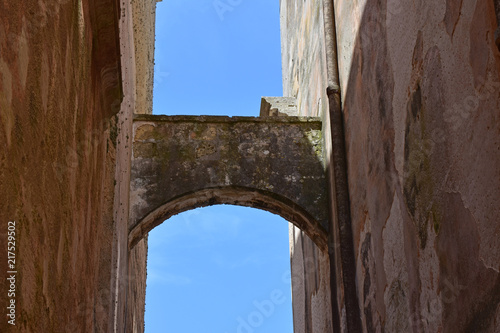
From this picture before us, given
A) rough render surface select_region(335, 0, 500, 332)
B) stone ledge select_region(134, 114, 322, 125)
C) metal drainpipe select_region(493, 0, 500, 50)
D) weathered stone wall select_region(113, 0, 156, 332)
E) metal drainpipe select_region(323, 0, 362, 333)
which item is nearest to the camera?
metal drainpipe select_region(493, 0, 500, 50)

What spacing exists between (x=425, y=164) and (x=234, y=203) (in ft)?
10.5

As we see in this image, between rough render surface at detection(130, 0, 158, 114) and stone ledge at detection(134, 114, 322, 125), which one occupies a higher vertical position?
rough render surface at detection(130, 0, 158, 114)

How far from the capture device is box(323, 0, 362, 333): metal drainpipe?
5.85 meters

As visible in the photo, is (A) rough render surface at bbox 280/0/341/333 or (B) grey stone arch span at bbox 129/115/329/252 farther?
(A) rough render surface at bbox 280/0/341/333

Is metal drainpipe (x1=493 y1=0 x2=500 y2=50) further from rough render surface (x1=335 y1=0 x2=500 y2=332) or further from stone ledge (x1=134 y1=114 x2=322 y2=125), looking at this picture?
stone ledge (x1=134 y1=114 x2=322 y2=125)

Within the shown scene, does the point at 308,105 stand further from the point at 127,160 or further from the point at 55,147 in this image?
the point at 55,147

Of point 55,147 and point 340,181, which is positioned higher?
point 340,181

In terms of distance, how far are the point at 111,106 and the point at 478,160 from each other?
2290 mm

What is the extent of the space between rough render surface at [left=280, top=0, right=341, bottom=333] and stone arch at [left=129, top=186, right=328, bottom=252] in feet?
1.21

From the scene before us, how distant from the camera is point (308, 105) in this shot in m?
8.12

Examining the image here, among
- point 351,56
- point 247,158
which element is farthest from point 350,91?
point 247,158

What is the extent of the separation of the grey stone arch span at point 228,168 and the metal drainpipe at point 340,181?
1.39 ft

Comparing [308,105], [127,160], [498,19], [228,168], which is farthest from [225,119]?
[498,19]

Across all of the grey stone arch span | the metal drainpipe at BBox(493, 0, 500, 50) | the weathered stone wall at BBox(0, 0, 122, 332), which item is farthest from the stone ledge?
the metal drainpipe at BBox(493, 0, 500, 50)
